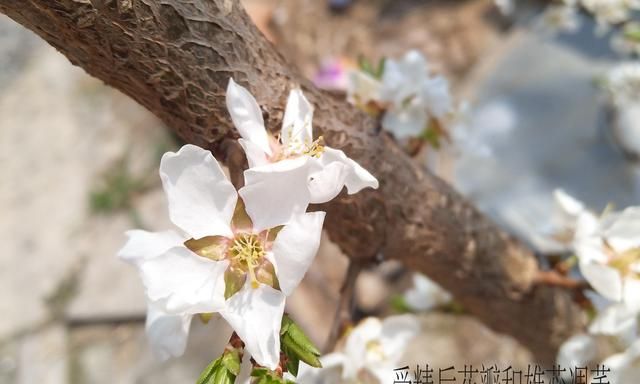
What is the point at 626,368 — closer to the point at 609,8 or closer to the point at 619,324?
the point at 619,324

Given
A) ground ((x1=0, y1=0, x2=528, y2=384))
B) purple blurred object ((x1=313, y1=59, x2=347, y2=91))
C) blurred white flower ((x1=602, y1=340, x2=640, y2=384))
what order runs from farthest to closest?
purple blurred object ((x1=313, y1=59, x2=347, y2=91)), ground ((x1=0, y1=0, x2=528, y2=384)), blurred white flower ((x1=602, y1=340, x2=640, y2=384))

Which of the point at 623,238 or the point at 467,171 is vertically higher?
the point at 467,171

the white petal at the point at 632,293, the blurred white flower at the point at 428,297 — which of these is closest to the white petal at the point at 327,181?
the white petal at the point at 632,293

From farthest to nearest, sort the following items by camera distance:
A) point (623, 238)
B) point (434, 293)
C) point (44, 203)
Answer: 1. point (44, 203)
2. point (434, 293)
3. point (623, 238)

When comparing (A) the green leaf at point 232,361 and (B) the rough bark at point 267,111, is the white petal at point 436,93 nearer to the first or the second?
(B) the rough bark at point 267,111

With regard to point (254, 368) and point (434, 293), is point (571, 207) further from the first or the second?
point (254, 368)

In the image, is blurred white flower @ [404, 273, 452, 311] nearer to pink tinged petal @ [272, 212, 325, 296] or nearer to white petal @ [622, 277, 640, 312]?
white petal @ [622, 277, 640, 312]

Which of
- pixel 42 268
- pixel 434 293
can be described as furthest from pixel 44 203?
pixel 434 293

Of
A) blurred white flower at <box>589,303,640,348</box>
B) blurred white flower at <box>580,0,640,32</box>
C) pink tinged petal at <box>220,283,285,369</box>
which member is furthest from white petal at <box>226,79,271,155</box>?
blurred white flower at <box>580,0,640,32</box>
